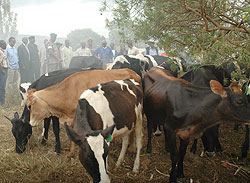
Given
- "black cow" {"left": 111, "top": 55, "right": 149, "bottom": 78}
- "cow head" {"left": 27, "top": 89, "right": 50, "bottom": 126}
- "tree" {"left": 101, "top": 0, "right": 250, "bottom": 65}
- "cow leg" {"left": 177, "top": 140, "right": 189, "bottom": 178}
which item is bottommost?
"cow leg" {"left": 177, "top": 140, "right": 189, "bottom": 178}

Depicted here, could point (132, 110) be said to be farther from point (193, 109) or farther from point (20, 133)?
point (20, 133)

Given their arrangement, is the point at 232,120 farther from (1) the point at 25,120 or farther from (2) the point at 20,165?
(1) the point at 25,120

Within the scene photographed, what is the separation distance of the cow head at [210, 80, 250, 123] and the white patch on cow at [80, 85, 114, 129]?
1646 mm

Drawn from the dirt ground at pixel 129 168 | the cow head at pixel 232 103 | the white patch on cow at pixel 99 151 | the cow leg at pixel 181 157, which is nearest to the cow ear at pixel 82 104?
the white patch on cow at pixel 99 151

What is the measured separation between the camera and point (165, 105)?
16.1 feet

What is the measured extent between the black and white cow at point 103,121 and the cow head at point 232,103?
151cm

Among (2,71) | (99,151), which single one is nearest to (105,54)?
(2,71)

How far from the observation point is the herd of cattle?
3734 mm

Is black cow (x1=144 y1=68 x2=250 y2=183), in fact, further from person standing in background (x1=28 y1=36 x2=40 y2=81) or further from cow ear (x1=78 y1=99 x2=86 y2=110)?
person standing in background (x1=28 y1=36 x2=40 y2=81)

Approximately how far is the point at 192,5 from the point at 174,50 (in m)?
0.91

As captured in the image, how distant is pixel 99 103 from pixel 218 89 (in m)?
1.83

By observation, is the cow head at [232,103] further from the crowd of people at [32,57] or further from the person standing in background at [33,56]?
the person standing in background at [33,56]

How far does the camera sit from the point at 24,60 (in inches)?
521

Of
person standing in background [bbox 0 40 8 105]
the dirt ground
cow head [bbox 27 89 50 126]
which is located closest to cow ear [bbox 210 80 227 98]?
the dirt ground
